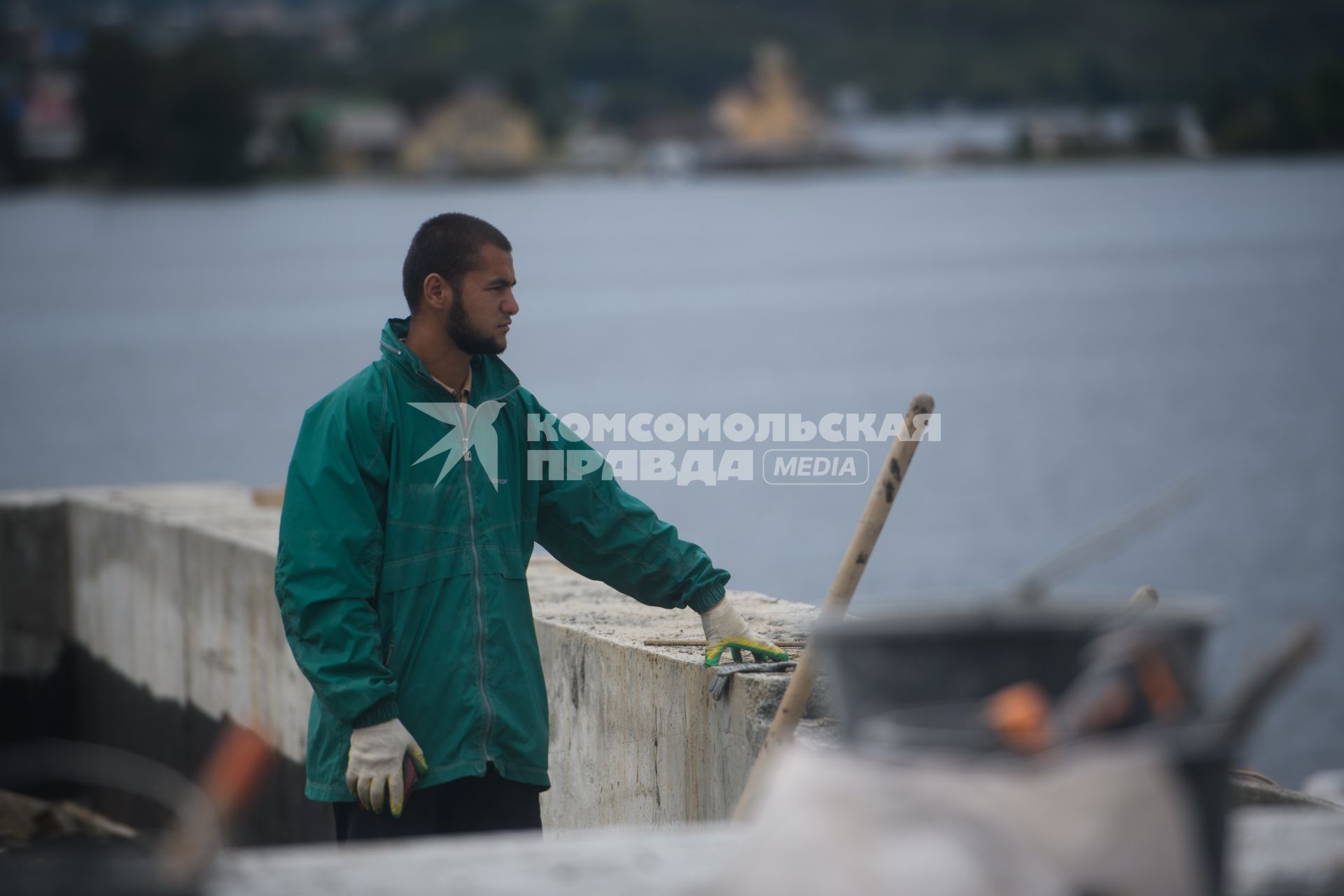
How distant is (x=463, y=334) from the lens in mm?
4148

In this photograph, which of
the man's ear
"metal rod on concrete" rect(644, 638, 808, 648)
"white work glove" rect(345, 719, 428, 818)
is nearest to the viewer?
"white work glove" rect(345, 719, 428, 818)

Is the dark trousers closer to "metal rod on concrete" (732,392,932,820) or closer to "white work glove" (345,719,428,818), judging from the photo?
"white work glove" (345,719,428,818)

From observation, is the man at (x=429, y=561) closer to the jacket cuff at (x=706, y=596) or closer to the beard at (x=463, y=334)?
the beard at (x=463, y=334)

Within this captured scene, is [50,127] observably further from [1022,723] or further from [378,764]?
[1022,723]

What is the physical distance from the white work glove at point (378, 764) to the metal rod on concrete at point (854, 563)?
754mm

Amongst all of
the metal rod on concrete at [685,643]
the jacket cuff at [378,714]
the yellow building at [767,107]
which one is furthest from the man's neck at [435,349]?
the yellow building at [767,107]

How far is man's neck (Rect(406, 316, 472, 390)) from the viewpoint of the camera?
164 inches

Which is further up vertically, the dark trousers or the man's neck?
the man's neck

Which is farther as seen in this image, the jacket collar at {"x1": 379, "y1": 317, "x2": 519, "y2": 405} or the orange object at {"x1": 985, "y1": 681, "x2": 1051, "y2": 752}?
the jacket collar at {"x1": 379, "y1": 317, "x2": 519, "y2": 405}

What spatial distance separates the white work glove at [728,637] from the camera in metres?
4.64

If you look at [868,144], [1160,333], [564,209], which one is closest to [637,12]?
→ [564,209]

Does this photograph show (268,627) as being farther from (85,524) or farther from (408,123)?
(408,123)

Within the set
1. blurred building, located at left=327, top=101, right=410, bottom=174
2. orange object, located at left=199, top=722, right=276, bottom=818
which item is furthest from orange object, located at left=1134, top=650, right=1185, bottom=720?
blurred building, located at left=327, top=101, right=410, bottom=174

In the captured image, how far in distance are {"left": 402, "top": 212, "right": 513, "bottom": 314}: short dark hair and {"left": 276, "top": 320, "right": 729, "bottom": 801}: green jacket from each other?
0.42ft
